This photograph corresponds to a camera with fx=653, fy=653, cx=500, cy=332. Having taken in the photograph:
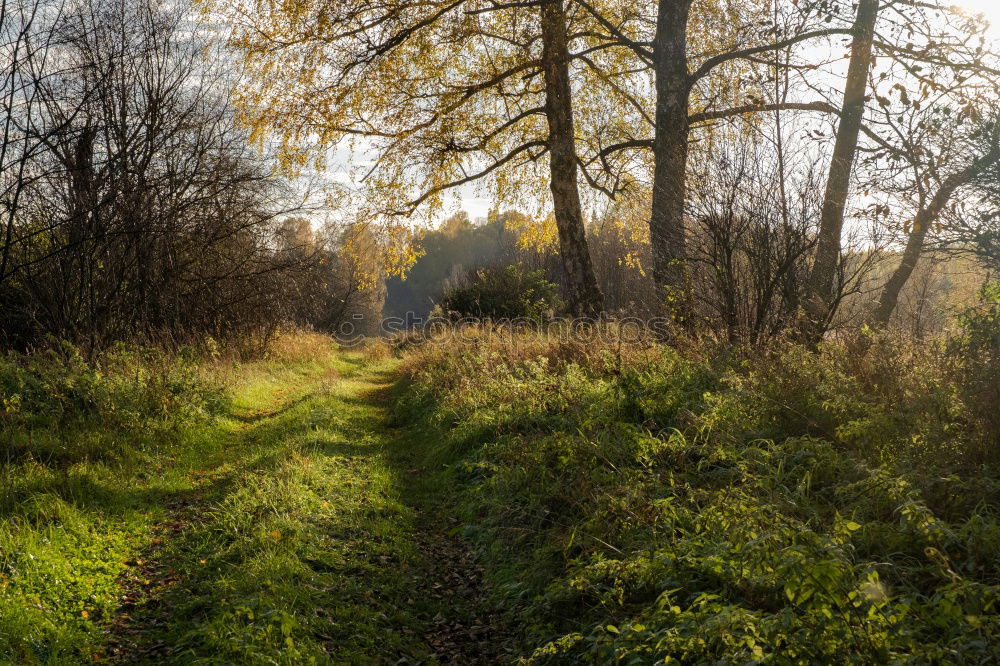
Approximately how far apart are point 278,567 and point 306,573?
21cm

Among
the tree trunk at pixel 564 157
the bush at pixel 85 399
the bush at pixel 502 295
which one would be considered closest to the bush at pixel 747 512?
the bush at pixel 85 399

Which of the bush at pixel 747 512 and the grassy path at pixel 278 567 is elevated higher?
the bush at pixel 747 512

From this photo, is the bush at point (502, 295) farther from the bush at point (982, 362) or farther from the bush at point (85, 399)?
the bush at point (982, 362)

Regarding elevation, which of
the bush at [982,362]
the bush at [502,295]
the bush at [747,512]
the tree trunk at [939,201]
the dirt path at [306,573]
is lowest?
the dirt path at [306,573]

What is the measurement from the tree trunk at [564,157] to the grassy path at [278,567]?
22.5 feet

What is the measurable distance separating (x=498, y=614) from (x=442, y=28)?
12.1 m

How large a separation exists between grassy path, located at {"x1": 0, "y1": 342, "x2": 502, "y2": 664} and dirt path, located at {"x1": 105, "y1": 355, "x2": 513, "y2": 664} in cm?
1

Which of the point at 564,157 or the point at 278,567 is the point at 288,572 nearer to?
the point at 278,567

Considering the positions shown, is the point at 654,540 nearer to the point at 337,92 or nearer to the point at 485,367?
the point at 485,367

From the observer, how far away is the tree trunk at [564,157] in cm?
1375

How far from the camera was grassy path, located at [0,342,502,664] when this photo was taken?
400cm

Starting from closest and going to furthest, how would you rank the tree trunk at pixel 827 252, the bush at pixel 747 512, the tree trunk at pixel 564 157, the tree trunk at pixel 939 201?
the bush at pixel 747 512
the tree trunk at pixel 939 201
the tree trunk at pixel 827 252
the tree trunk at pixel 564 157

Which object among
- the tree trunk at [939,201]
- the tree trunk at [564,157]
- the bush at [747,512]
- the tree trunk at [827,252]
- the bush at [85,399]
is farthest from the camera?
the tree trunk at [564,157]

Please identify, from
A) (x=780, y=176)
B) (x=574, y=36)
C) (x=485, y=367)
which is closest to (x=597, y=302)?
(x=485, y=367)
